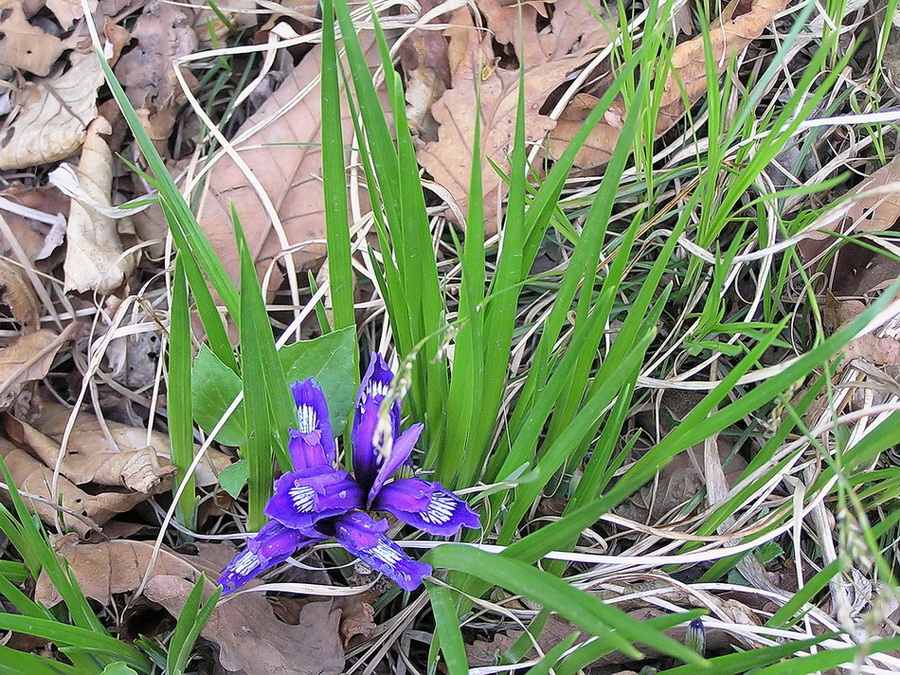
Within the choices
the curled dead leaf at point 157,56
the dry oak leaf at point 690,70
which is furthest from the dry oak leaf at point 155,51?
the dry oak leaf at point 690,70

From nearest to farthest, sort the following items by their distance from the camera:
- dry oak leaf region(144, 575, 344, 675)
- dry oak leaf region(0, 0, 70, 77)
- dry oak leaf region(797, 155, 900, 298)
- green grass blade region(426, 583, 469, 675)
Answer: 1. green grass blade region(426, 583, 469, 675)
2. dry oak leaf region(144, 575, 344, 675)
3. dry oak leaf region(797, 155, 900, 298)
4. dry oak leaf region(0, 0, 70, 77)

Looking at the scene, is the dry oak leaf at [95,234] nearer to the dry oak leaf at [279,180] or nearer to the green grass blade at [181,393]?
the dry oak leaf at [279,180]

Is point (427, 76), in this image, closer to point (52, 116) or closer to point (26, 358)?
point (52, 116)

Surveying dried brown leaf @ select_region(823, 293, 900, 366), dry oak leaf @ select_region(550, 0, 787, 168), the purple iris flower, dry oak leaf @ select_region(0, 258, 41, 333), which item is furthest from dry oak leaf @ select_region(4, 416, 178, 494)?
dried brown leaf @ select_region(823, 293, 900, 366)

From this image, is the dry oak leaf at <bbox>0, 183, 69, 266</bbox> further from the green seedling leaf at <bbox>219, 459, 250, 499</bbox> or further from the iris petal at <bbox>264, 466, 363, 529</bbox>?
the iris petal at <bbox>264, 466, 363, 529</bbox>

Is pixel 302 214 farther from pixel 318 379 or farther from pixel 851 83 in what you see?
pixel 851 83

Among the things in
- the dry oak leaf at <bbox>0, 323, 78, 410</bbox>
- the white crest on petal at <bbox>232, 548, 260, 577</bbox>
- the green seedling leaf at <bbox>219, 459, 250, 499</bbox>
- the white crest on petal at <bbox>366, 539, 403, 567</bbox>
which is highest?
the dry oak leaf at <bbox>0, 323, 78, 410</bbox>

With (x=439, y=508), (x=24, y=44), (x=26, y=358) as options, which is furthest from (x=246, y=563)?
(x=24, y=44)
